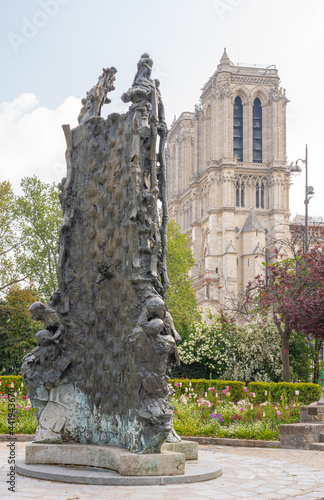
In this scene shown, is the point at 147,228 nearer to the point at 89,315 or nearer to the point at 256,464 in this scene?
the point at 89,315

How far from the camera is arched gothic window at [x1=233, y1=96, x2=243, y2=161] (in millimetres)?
75062

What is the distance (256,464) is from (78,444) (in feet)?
7.91

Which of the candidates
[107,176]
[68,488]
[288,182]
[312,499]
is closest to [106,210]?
[107,176]

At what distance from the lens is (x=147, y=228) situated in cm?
A: 784

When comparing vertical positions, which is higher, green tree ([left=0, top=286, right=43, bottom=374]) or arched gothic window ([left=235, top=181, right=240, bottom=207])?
arched gothic window ([left=235, top=181, right=240, bottom=207])

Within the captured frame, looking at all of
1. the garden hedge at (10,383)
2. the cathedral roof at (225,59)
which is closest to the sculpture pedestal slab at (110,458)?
the garden hedge at (10,383)

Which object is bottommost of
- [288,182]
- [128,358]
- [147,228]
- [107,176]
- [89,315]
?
[128,358]

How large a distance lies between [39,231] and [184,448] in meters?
24.9

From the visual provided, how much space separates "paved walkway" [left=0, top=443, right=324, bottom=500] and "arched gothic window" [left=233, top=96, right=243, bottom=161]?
227 ft

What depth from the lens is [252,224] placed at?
69062 millimetres

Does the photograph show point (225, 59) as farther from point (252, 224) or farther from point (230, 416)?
point (230, 416)

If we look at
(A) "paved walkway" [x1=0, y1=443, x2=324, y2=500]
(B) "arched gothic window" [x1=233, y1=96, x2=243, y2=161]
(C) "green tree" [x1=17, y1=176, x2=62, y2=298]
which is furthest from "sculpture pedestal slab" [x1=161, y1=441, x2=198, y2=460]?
(B) "arched gothic window" [x1=233, y1=96, x2=243, y2=161]

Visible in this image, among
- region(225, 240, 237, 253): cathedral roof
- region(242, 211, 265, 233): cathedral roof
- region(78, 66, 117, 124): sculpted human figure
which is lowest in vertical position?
region(78, 66, 117, 124): sculpted human figure

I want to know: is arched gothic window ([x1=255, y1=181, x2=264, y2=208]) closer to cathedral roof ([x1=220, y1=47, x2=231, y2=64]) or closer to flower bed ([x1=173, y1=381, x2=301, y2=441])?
cathedral roof ([x1=220, y1=47, x2=231, y2=64])
